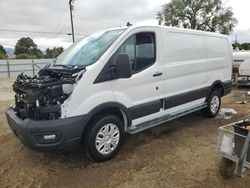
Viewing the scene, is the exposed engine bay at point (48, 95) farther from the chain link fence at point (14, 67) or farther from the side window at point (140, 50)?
the chain link fence at point (14, 67)

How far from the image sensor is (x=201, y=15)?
118 feet

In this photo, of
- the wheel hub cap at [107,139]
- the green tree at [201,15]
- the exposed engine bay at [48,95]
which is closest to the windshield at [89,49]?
the exposed engine bay at [48,95]

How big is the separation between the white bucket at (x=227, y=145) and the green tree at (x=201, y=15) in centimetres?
3415

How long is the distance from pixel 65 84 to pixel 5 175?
5.37ft

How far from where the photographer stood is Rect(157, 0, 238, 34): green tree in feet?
117

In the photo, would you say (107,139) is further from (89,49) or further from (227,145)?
(227,145)

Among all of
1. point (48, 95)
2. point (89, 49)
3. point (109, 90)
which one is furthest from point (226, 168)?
point (89, 49)

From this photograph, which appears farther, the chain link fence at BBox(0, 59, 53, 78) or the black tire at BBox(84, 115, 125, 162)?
the chain link fence at BBox(0, 59, 53, 78)

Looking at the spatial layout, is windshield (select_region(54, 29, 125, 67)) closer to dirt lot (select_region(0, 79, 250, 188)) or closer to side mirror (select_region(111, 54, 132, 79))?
side mirror (select_region(111, 54, 132, 79))

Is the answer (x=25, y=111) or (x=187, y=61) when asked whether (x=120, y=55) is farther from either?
(x=187, y=61)

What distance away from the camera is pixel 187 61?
5355 mm

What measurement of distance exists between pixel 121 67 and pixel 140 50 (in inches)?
28.4

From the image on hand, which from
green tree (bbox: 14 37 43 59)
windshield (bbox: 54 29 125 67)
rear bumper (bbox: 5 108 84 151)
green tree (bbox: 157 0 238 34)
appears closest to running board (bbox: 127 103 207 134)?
rear bumper (bbox: 5 108 84 151)

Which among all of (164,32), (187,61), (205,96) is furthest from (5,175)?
(205,96)
